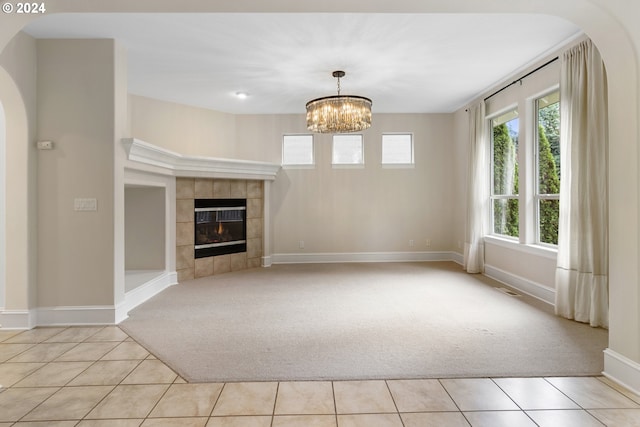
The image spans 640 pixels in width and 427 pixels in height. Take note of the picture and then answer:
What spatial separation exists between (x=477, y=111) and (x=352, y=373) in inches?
192

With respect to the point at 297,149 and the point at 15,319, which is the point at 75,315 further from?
the point at 297,149

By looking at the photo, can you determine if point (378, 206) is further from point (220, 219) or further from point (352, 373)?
point (352, 373)

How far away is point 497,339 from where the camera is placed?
2990 mm

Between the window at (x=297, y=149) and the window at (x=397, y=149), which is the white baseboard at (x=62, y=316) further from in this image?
the window at (x=397, y=149)

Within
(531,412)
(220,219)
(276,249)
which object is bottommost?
(531,412)

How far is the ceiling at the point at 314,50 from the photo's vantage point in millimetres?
3264

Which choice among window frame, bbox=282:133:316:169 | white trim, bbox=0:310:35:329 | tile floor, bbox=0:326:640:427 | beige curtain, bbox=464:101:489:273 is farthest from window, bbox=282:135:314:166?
tile floor, bbox=0:326:640:427

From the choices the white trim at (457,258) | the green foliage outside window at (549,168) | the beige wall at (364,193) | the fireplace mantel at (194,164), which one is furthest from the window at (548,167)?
the fireplace mantel at (194,164)

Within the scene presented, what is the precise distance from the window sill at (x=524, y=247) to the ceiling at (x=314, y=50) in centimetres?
235

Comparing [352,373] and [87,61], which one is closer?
[352,373]

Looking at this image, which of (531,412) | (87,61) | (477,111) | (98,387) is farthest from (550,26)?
(98,387)

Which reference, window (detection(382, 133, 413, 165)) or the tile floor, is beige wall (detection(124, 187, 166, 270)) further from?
window (detection(382, 133, 413, 165))

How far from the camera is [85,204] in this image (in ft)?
11.5

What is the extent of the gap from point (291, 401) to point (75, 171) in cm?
315
